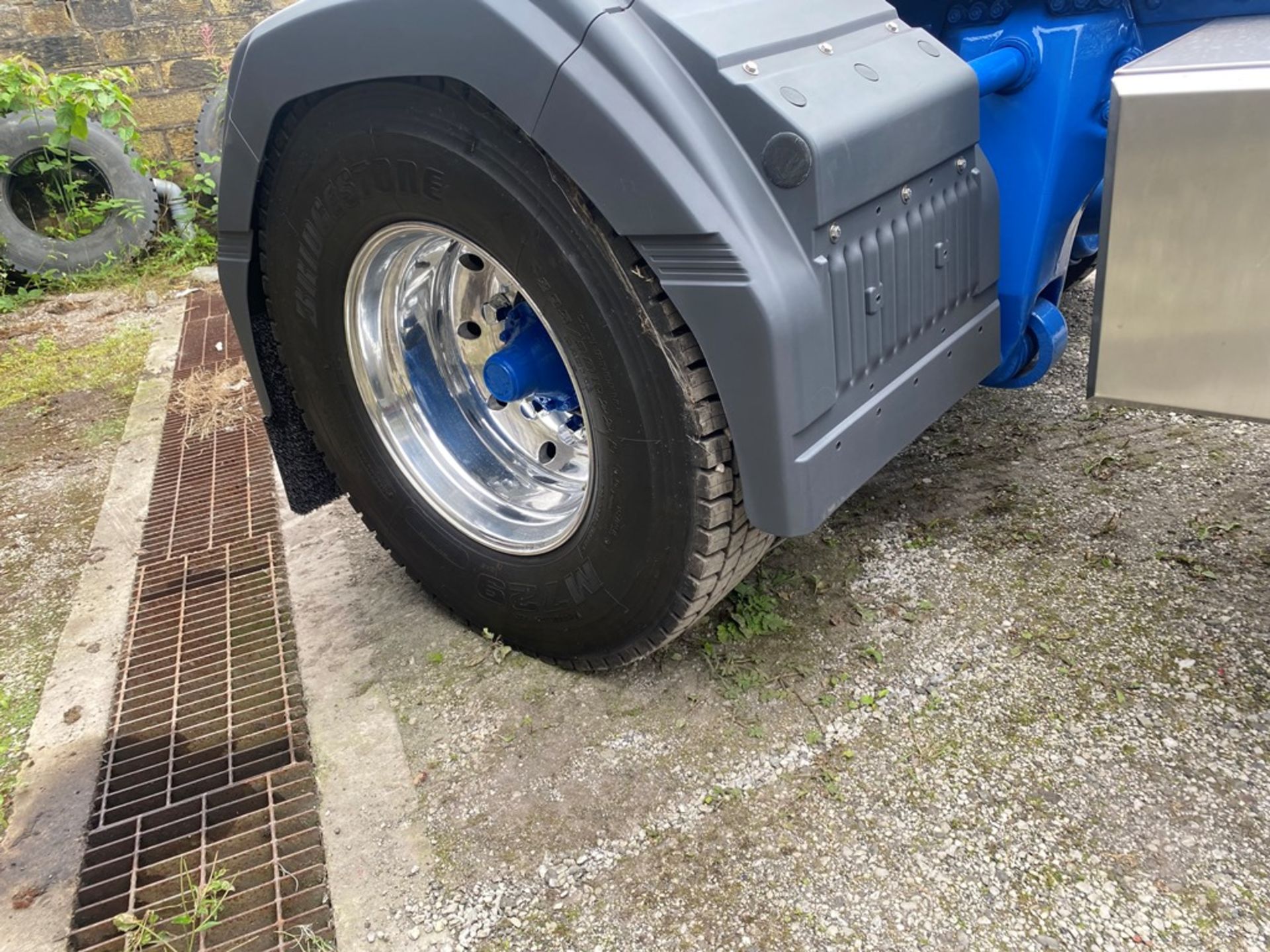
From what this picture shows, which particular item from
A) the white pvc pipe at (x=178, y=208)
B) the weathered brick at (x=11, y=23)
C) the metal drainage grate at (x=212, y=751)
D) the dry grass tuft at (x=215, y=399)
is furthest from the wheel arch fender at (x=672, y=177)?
the weathered brick at (x=11, y=23)

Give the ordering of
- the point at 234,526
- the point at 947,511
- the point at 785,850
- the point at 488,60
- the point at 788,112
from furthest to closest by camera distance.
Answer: the point at 234,526 < the point at 947,511 < the point at 785,850 < the point at 488,60 < the point at 788,112

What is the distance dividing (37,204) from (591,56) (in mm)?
5981

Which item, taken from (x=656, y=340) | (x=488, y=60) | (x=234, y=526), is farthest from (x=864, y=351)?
(x=234, y=526)

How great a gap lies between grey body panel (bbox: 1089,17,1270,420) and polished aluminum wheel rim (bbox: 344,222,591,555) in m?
1.09

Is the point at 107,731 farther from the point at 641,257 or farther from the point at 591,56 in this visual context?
the point at 591,56

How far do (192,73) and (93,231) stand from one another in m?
1.45

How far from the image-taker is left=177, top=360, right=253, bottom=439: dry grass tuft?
3559 millimetres

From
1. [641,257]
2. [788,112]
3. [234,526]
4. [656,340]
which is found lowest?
[234,526]

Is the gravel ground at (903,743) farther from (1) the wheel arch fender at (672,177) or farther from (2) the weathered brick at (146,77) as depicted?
(2) the weathered brick at (146,77)

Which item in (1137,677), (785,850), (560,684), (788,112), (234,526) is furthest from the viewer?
(234,526)

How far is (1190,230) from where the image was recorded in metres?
1.21

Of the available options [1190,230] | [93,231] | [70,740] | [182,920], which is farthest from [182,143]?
[1190,230]

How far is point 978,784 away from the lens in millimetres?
1588

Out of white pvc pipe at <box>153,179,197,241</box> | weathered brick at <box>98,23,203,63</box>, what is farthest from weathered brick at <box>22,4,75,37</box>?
white pvc pipe at <box>153,179,197,241</box>
